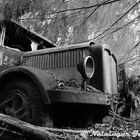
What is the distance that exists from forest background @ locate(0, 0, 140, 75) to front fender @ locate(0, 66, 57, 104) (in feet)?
3.96

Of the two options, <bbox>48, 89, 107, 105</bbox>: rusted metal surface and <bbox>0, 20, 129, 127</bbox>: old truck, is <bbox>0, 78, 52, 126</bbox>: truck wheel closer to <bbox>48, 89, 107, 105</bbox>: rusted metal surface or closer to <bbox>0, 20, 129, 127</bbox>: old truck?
→ <bbox>0, 20, 129, 127</bbox>: old truck

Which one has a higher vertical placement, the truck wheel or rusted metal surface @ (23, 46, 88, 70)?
rusted metal surface @ (23, 46, 88, 70)

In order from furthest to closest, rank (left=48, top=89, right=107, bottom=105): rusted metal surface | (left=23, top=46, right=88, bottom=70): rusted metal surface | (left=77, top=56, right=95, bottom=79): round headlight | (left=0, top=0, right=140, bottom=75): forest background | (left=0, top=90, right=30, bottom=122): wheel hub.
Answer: (left=0, top=0, right=140, bottom=75): forest background
(left=23, top=46, right=88, bottom=70): rusted metal surface
(left=77, top=56, right=95, bottom=79): round headlight
(left=0, top=90, right=30, bottom=122): wheel hub
(left=48, top=89, right=107, bottom=105): rusted metal surface

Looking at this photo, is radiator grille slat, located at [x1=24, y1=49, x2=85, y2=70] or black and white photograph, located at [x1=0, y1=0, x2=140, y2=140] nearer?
black and white photograph, located at [x1=0, y1=0, x2=140, y2=140]

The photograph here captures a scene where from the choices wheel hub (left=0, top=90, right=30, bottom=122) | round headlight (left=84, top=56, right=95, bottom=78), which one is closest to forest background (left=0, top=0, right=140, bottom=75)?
round headlight (left=84, top=56, right=95, bottom=78)

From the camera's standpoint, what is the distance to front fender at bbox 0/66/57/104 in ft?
8.45

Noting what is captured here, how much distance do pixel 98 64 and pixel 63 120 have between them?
93 centimetres

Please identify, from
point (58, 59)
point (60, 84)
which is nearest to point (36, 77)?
point (60, 84)

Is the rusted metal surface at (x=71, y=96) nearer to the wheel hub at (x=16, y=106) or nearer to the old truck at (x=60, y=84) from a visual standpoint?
the old truck at (x=60, y=84)

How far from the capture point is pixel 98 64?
11.1ft

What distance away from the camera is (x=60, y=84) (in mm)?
2742

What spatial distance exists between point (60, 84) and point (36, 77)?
0.29 meters

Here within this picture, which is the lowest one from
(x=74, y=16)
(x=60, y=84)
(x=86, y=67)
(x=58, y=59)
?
(x=60, y=84)

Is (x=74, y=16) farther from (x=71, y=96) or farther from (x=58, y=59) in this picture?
A: (x=71, y=96)
